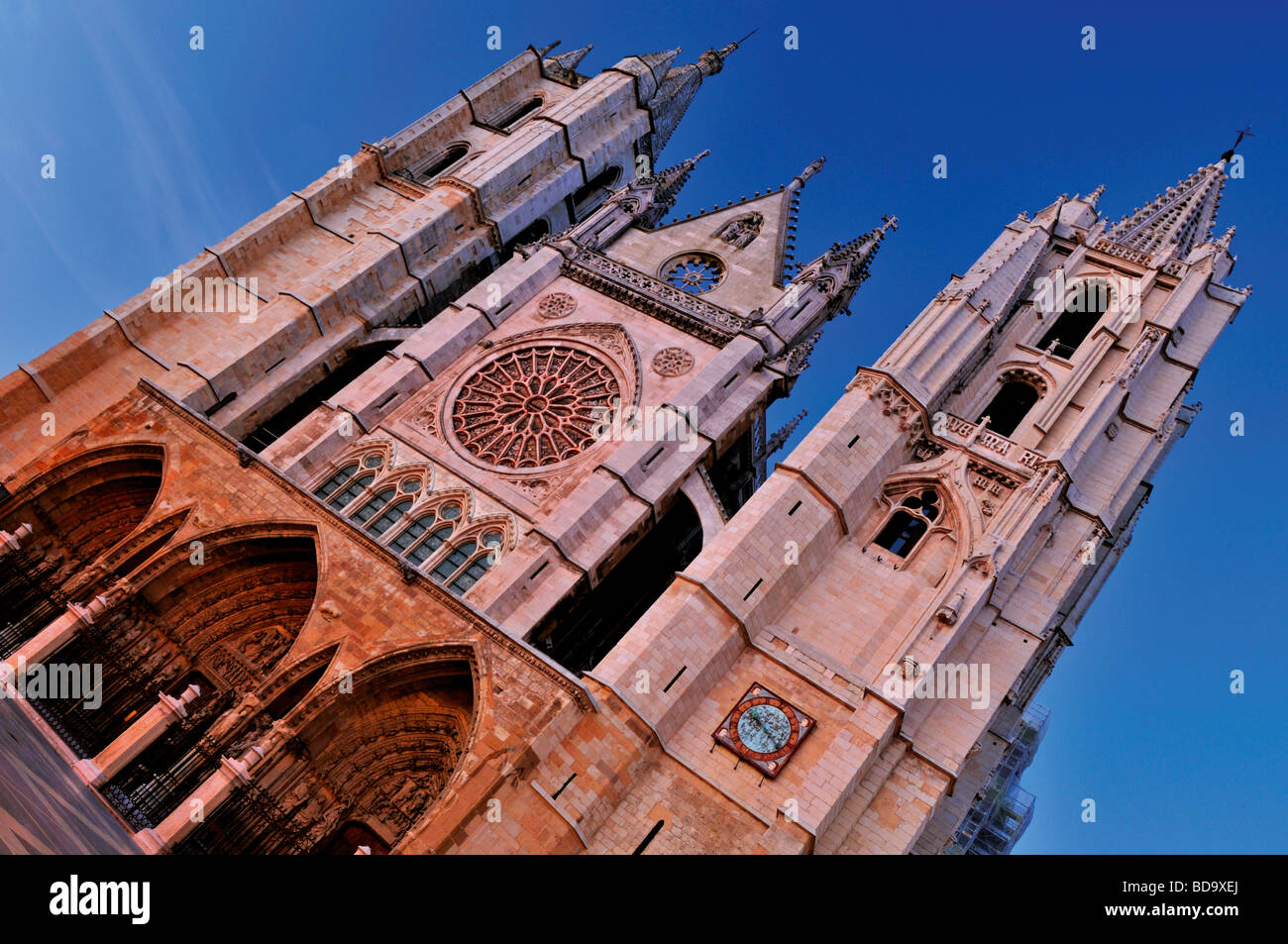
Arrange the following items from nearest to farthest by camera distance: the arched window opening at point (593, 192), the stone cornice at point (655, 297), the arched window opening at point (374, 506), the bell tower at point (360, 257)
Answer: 1. the arched window opening at point (374, 506)
2. the bell tower at point (360, 257)
3. the stone cornice at point (655, 297)
4. the arched window opening at point (593, 192)

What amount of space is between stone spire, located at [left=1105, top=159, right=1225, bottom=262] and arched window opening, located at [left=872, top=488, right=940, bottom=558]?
11068 mm

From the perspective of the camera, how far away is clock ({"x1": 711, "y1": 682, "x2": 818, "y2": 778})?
1523 centimetres

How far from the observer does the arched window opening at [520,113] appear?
3053 centimetres

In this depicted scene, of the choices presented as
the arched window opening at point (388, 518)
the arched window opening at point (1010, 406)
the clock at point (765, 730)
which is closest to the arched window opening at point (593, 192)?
the arched window opening at point (388, 518)

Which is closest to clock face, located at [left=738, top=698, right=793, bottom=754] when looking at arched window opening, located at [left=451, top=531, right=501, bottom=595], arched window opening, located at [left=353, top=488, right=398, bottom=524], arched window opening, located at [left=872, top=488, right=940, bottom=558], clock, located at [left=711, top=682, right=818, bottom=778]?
clock, located at [left=711, top=682, right=818, bottom=778]

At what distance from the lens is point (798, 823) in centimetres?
1421

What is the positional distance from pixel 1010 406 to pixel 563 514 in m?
11.8

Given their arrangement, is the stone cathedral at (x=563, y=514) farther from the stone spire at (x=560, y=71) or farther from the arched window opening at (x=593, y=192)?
the stone spire at (x=560, y=71)

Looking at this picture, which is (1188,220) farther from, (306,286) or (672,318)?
(306,286)

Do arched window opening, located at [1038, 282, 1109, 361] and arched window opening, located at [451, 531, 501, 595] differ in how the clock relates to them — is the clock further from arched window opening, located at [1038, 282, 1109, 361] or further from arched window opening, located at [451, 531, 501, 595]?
arched window opening, located at [1038, 282, 1109, 361]

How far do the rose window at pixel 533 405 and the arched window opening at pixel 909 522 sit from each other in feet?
21.5

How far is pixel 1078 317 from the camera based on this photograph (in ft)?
81.1

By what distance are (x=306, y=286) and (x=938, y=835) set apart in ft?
59.4
